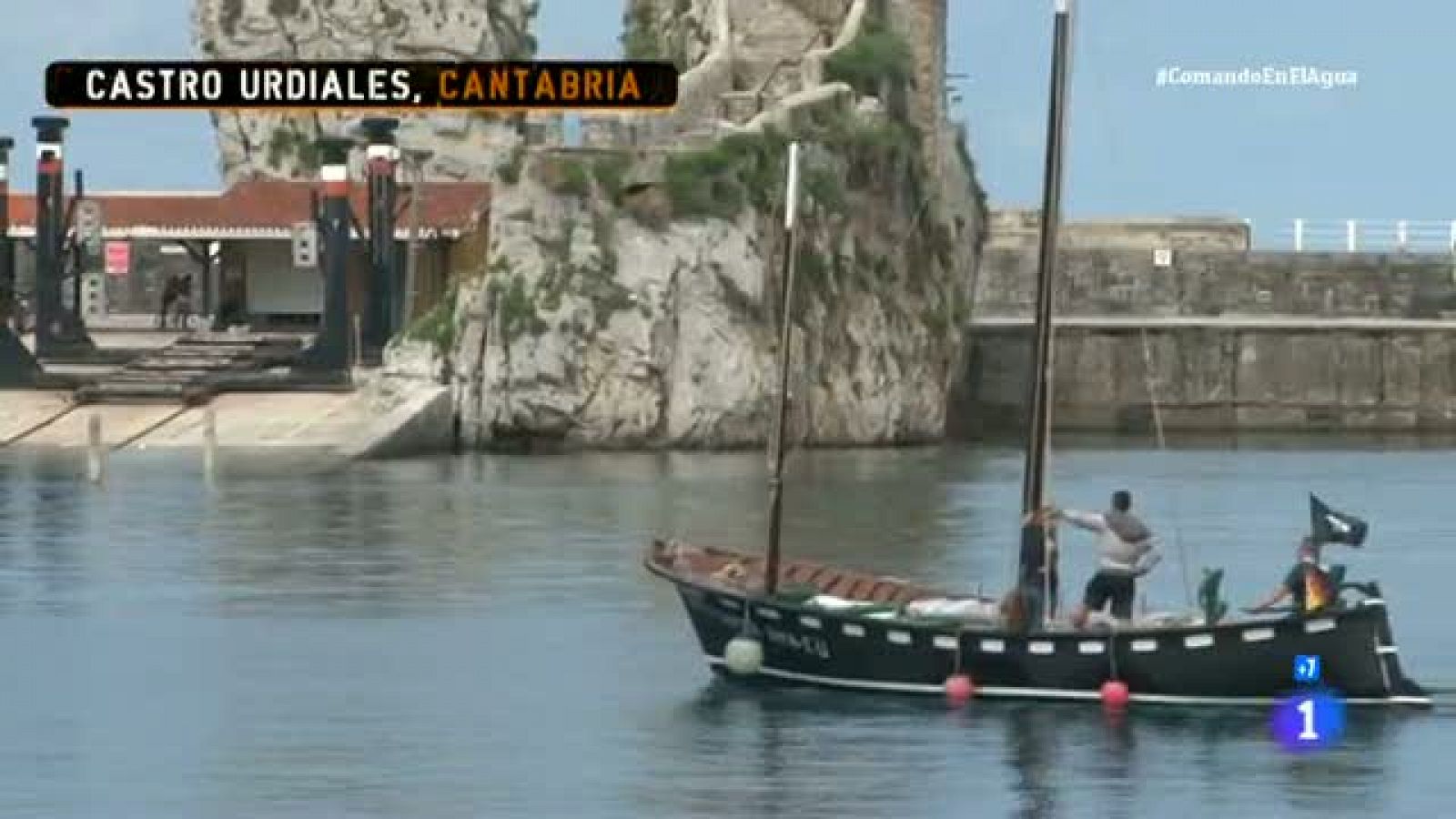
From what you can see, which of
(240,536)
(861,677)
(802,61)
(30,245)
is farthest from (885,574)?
(30,245)

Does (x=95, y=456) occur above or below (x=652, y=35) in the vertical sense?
below

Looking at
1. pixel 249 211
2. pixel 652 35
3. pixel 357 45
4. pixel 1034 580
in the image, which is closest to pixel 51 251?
pixel 249 211

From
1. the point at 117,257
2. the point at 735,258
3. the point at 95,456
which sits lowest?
the point at 95,456

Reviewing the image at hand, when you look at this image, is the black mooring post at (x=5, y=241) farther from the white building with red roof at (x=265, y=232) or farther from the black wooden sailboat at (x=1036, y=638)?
the black wooden sailboat at (x=1036, y=638)

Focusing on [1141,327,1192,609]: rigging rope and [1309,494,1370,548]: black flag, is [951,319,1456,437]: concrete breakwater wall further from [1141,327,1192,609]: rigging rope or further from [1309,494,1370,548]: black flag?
[1309,494,1370,548]: black flag

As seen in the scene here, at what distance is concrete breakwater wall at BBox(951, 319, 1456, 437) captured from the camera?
407ft

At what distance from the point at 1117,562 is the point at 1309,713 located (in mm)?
2959

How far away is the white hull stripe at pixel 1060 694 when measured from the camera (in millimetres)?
47781

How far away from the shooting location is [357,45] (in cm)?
13100

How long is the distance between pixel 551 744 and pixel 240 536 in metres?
29.0

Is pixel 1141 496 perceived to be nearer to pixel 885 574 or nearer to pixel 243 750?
pixel 885 574

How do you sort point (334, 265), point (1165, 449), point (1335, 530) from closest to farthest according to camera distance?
point (1335, 530) < point (334, 265) < point (1165, 449)

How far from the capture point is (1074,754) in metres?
46.2

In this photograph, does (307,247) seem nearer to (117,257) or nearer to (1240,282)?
(117,257)
